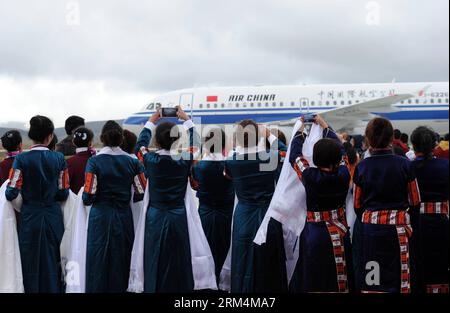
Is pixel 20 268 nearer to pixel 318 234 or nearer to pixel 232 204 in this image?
pixel 232 204

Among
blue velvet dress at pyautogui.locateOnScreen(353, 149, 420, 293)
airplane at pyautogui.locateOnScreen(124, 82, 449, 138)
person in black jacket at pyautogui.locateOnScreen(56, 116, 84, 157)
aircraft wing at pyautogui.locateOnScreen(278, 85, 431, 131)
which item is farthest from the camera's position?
airplane at pyautogui.locateOnScreen(124, 82, 449, 138)

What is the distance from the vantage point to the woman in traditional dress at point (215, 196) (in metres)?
5.34

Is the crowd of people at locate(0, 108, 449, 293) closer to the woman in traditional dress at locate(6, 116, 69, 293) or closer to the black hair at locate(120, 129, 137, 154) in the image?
the woman in traditional dress at locate(6, 116, 69, 293)

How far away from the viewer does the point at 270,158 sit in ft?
15.9

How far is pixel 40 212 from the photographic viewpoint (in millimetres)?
4844

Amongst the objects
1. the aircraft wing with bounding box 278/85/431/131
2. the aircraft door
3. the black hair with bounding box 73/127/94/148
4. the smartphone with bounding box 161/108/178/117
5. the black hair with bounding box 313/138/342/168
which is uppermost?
A: the aircraft door

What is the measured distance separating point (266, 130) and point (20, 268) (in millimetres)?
2451

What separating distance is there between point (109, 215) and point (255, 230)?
1.26 m

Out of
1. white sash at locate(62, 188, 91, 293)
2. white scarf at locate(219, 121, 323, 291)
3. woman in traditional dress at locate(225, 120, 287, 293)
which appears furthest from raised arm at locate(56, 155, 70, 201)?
white scarf at locate(219, 121, 323, 291)

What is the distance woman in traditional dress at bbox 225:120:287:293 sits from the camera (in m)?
4.75

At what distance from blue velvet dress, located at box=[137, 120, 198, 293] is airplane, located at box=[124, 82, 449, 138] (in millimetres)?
17447

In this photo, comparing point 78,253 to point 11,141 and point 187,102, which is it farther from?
point 187,102
